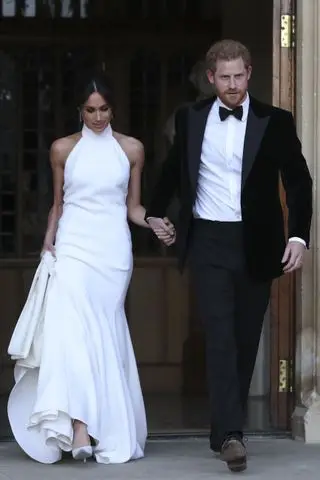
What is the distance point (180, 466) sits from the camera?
21.0 ft

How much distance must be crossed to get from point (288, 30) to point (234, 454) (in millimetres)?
2233

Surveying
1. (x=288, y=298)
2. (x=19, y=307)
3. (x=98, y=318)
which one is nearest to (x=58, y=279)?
(x=98, y=318)

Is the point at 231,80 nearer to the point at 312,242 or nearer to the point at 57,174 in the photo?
the point at 57,174

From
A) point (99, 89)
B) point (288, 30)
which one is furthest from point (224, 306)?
point (288, 30)

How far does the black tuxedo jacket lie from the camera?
20.2ft

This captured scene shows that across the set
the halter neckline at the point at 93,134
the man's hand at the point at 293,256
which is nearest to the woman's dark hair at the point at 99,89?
the halter neckline at the point at 93,134

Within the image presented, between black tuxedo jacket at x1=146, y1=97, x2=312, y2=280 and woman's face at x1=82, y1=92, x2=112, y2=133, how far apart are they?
1.39ft

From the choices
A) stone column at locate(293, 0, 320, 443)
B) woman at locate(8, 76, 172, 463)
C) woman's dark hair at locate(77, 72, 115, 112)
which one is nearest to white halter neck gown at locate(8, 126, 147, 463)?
woman at locate(8, 76, 172, 463)

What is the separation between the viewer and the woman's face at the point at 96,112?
257 inches

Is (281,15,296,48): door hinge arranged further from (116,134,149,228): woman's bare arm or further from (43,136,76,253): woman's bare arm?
(43,136,76,253): woman's bare arm

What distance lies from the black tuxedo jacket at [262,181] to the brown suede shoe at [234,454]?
736mm

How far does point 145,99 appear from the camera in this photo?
9.30m

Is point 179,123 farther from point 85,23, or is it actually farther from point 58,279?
point 85,23

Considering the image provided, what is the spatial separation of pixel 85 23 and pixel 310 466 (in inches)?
156
